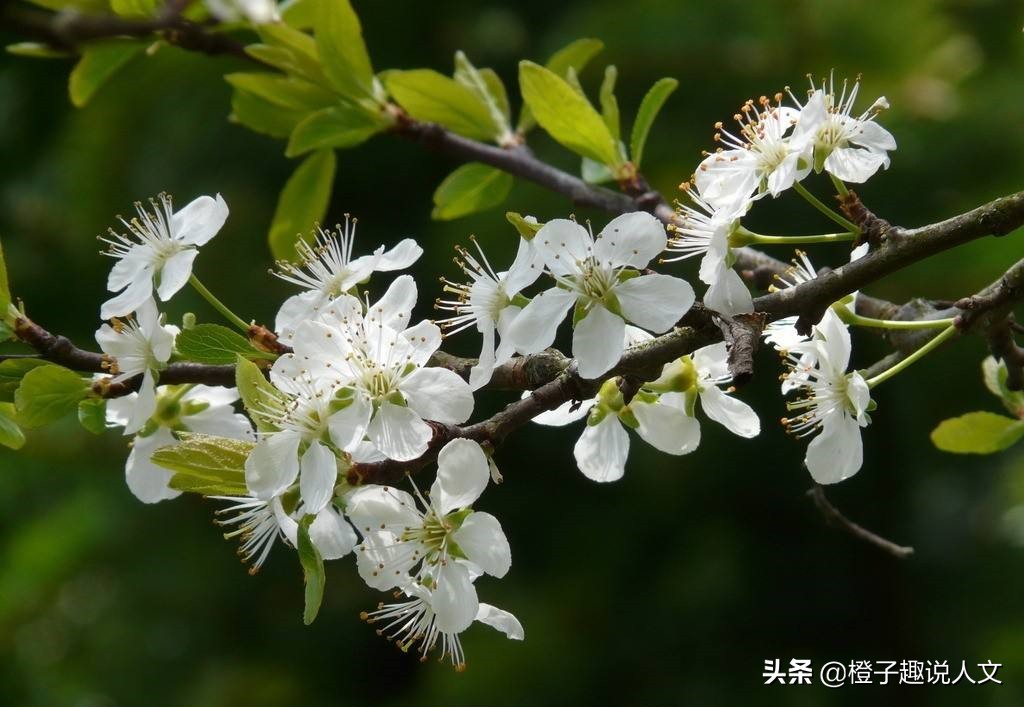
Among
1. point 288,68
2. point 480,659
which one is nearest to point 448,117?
point 288,68

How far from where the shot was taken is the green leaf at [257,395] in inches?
31.4

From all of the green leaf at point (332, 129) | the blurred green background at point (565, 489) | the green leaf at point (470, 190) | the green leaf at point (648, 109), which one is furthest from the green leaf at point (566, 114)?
the blurred green background at point (565, 489)

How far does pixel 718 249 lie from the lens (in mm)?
814

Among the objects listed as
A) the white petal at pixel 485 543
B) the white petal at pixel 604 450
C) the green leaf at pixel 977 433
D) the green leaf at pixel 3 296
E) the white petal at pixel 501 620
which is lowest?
the white petal at pixel 501 620

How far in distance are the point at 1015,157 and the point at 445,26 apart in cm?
141

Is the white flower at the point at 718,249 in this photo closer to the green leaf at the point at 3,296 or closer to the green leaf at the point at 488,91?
the green leaf at the point at 488,91

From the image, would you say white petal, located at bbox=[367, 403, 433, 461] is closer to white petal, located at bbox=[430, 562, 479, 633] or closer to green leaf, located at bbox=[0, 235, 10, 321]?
white petal, located at bbox=[430, 562, 479, 633]

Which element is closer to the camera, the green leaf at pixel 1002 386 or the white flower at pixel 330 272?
the white flower at pixel 330 272

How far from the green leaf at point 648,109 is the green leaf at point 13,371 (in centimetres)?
63

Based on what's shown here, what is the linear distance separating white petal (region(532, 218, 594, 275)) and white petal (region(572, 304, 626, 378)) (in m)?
0.04

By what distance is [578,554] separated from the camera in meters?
2.61

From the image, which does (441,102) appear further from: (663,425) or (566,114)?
(663,425)

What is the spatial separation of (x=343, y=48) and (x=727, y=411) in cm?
65

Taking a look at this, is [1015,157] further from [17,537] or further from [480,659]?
[17,537]
